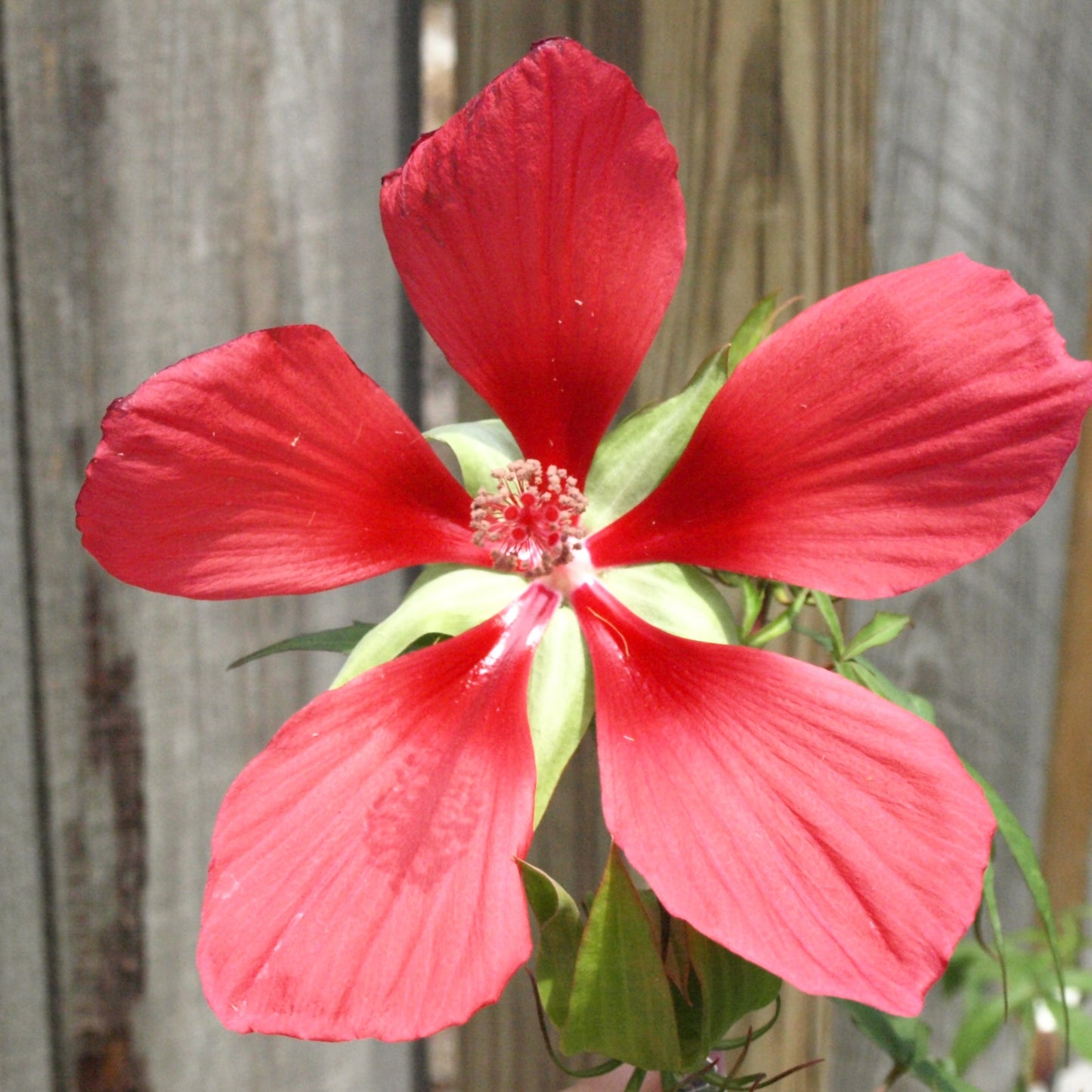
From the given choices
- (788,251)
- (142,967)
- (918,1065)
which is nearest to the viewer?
(918,1065)

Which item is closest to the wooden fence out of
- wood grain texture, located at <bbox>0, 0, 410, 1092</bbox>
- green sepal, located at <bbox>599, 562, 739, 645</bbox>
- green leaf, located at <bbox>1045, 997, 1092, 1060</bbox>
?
wood grain texture, located at <bbox>0, 0, 410, 1092</bbox>

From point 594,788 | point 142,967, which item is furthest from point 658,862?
point 142,967

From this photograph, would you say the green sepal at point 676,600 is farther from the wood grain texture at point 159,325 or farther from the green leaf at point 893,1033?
the wood grain texture at point 159,325

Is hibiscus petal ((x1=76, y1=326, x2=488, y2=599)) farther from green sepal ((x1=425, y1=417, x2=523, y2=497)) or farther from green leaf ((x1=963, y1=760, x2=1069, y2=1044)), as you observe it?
green leaf ((x1=963, y1=760, x2=1069, y2=1044))

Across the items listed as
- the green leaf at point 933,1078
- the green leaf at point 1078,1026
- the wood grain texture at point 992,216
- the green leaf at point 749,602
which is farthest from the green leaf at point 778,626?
the green leaf at point 1078,1026

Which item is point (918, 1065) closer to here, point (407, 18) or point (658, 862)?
point (658, 862)
